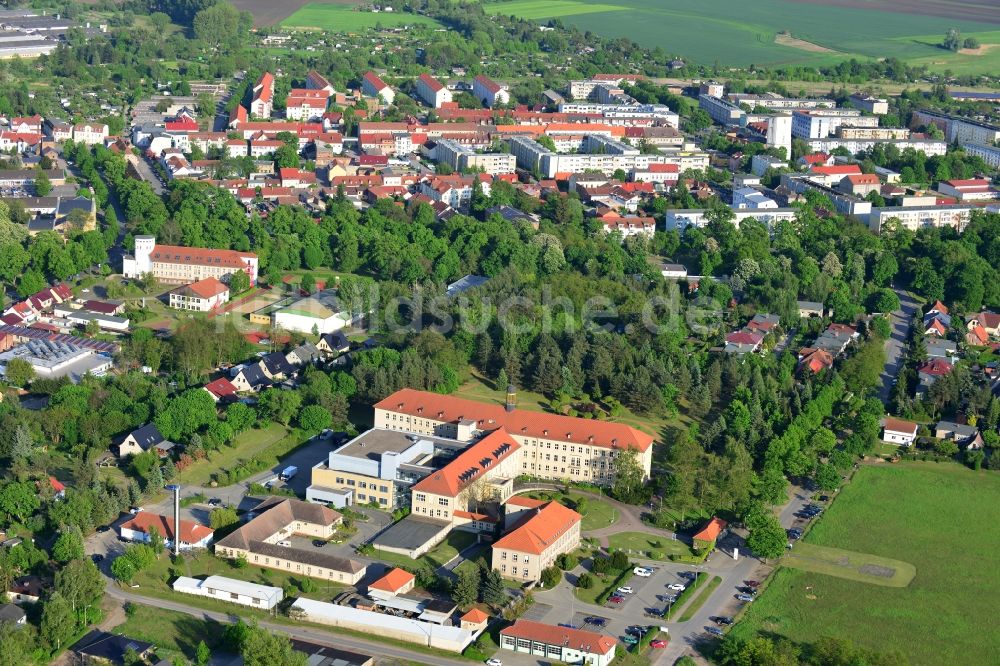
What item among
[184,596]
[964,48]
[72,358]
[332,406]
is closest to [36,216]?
[72,358]

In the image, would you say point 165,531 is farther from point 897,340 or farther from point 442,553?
point 897,340

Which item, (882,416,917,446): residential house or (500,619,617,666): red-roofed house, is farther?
(882,416,917,446): residential house

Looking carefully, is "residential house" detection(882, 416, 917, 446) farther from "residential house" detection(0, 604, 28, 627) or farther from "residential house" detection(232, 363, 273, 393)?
"residential house" detection(0, 604, 28, 627)

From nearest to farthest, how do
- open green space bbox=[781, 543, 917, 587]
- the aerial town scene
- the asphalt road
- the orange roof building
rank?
the aerial town scene → the orange roof building → open green space bbox=[781, 543, 917, 587] → the asphalt road

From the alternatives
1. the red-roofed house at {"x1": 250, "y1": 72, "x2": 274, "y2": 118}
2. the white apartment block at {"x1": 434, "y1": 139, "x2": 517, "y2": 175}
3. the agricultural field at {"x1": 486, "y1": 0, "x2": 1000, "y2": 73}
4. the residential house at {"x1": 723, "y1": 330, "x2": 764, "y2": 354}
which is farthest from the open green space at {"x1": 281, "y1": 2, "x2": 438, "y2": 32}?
the residential house at {"x1": 723, "y1": 330, "x2": 764, "y2": 354}

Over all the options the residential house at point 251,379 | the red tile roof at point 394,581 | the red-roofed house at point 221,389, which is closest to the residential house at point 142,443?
the red-roofed house at point 221,389

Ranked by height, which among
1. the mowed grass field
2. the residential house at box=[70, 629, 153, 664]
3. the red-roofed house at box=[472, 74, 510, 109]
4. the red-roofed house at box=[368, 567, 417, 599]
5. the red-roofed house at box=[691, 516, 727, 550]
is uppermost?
the red-roofed house at box=[472, 74, 510, 109]

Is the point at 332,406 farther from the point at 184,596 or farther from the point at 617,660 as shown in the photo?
the point at 617,660
